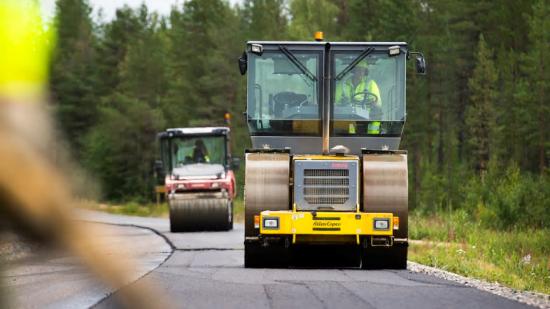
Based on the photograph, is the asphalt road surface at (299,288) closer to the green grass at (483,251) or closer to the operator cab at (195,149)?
the green grass at (483,251)

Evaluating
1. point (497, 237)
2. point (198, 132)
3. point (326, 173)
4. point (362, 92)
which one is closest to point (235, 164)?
point (198, 132)

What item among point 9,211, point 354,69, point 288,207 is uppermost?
point 354,69

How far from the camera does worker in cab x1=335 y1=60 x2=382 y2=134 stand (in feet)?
47.3

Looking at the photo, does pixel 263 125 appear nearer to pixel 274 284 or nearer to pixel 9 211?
pixel 274 284

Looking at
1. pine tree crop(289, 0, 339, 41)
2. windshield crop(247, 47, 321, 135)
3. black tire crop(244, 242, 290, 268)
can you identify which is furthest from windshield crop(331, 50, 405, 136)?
pine tree crop(289, 0, 339, 41)

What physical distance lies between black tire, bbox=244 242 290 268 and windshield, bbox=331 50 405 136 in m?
2.10

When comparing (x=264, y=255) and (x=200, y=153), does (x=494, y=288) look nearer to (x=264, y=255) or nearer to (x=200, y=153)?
(x=264, y=255)

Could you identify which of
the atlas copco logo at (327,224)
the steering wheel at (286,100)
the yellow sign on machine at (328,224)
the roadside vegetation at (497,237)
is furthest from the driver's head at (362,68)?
the roadside vegetation at (497,237)

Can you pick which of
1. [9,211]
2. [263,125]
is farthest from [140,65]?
[9,211]

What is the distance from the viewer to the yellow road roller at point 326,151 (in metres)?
13.2

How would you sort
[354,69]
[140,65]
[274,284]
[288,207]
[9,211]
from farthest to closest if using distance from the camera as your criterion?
[140,65] < [354,69] < [288,207] < [274,284] < [9,211]

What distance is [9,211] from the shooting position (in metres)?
2.25

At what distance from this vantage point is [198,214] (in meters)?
24.8

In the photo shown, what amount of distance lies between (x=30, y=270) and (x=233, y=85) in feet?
175
